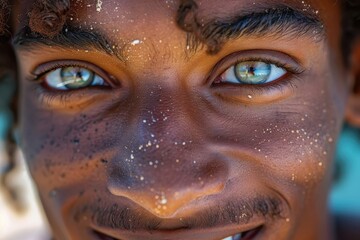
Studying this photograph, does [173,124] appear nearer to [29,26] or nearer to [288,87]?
[288,87]

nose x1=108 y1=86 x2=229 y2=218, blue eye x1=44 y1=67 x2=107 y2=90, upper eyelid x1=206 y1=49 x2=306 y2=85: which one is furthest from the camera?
blue eye x1=44 y1=67 x2=107 y2=90

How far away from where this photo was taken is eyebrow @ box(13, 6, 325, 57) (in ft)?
5.07

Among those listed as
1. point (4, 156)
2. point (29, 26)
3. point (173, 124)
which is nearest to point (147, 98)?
point (173, 124)

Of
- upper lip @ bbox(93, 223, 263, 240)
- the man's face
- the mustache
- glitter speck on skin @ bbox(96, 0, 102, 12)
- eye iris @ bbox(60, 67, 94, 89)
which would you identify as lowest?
upper lip @ bbox(93, 223, 263, 240)

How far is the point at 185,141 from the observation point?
1562mm

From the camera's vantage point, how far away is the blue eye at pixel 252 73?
1663 mm

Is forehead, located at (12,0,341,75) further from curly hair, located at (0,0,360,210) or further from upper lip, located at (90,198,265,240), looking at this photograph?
upper lip, located at (90,198,265,240)

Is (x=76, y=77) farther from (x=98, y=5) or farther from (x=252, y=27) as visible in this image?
(x=252, y=27)

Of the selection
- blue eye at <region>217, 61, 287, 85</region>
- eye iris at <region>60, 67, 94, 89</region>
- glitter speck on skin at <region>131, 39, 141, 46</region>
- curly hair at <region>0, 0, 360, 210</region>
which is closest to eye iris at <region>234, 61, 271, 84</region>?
blue eye at <region>217, 61, 287, 85</region>

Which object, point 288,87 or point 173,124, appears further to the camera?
point 288,87

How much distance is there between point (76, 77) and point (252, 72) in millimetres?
421

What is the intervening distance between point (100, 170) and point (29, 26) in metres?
0.36

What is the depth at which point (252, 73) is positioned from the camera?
5.51 ft

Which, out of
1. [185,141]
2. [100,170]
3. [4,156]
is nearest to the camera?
[185,141]
